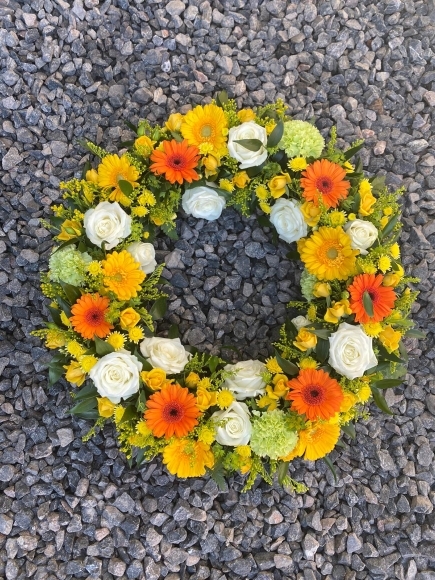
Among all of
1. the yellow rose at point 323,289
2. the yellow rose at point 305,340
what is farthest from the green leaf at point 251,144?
the yellow rose at point 305,340

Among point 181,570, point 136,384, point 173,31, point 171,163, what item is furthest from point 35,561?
point 173,31

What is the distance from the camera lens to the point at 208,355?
1.74m

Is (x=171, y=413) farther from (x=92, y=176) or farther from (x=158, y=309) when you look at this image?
(x=92, y=176)

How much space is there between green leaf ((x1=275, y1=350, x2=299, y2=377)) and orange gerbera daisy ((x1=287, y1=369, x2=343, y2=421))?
0.05 m

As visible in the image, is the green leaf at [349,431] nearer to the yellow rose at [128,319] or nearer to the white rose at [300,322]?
the white rose at [300,322]

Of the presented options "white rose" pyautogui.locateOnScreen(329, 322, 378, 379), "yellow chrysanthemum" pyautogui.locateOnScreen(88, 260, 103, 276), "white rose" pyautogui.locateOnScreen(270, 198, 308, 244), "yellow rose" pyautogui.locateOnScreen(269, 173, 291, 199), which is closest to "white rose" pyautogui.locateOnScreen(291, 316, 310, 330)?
"white rose" pyautogui.locateOnScreen(329, 322, 378, 379)

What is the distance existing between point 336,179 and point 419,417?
2.63ft

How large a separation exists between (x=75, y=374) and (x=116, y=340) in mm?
158

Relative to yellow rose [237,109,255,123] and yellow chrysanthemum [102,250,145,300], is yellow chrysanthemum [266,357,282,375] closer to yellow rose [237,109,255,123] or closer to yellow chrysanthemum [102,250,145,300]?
yellow chrysanthemum [102,250,145,300]

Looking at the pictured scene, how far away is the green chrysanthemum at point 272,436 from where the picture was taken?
4.85ft

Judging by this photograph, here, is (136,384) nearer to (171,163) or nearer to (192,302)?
(192,302)

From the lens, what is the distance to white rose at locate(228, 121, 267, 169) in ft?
5.30

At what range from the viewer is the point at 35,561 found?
1576 mm

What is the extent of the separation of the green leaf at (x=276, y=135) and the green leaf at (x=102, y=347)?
28.9 inches
